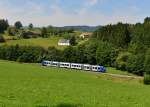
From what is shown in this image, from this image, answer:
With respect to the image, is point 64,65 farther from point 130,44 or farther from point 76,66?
point 130,44

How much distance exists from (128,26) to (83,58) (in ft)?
136

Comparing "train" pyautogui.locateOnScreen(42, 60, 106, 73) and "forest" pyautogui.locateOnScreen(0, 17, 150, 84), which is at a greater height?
"forest" pyautogui.locateOnScreen(0, 17, 150, 84)

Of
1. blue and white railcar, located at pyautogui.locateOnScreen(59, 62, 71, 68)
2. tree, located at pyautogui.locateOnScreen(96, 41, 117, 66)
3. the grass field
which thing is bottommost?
blue and white railcar, located at pyautogui.locateOnScreen(59, 62, 71, 68)

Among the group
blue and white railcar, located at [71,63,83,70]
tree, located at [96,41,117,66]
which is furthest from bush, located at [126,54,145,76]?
blue and white railcar, located at [71,63,83,70]

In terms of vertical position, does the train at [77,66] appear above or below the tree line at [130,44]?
below

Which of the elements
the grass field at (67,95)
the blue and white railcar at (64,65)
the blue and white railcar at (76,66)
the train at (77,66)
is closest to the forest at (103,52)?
the train at (77,66)

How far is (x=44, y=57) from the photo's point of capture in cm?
13375

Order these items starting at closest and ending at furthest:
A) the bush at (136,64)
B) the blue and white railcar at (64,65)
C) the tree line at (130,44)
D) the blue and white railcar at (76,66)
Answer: the bush at (136,64) < the tree line at (130,44) < the blue and white railcar at (76,66) < the blue and white railcar at (64,65)

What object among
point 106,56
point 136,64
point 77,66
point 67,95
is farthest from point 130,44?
point 67,95

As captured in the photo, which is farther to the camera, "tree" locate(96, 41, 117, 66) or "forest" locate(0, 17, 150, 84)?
"tree" locate(96, 41, 117, 66)

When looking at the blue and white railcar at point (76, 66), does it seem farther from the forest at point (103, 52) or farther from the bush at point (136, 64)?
the bush at point (136, 64)

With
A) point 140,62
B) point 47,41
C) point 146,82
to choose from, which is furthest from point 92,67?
point 47,41

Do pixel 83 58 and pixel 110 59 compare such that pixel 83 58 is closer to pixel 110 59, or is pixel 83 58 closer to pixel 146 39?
pixel 110 59

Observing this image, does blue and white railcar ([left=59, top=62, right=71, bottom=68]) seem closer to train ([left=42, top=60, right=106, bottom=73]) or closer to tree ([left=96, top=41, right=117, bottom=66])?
train ([left=42, top=60, right=106, bottom=73])
